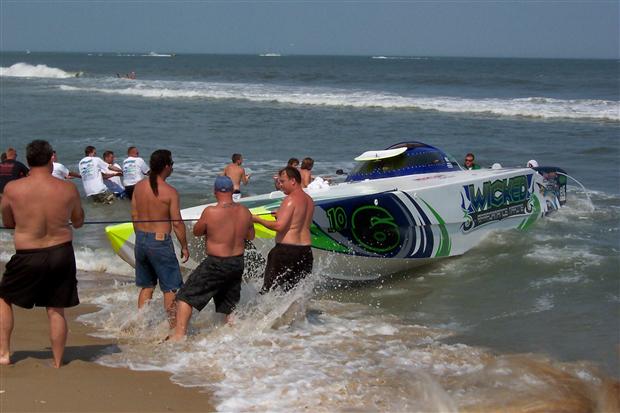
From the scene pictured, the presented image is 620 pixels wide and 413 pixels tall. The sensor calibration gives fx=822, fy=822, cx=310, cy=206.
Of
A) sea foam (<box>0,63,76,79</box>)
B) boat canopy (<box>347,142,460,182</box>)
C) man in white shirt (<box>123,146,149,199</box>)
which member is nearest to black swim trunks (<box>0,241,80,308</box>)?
boat canopy (<box>347,142,460,182</box>)

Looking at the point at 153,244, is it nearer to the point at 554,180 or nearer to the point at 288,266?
the point at 288,266

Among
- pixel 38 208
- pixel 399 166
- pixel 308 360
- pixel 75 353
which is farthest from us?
pixel 399 166

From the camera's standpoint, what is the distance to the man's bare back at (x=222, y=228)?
21.7 ft

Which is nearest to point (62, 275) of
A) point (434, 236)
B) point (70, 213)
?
point (70, 213)

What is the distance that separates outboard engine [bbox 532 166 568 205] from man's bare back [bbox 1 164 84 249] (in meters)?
8.62

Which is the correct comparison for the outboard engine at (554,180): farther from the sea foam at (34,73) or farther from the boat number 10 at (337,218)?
the sea foam at (34,73)

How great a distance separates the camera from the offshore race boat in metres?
9.01

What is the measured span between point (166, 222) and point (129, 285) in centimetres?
267

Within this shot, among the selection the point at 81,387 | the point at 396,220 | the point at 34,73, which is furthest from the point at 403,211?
the point at 34,73

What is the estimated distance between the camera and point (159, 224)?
6.66 m

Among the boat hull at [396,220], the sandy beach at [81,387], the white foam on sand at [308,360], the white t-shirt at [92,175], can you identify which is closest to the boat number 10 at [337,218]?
the boat hull at [396,220]

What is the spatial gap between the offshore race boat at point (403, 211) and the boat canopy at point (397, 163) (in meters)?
0.01

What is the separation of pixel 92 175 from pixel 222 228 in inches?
328

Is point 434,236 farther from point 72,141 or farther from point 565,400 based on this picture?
point 72,141
